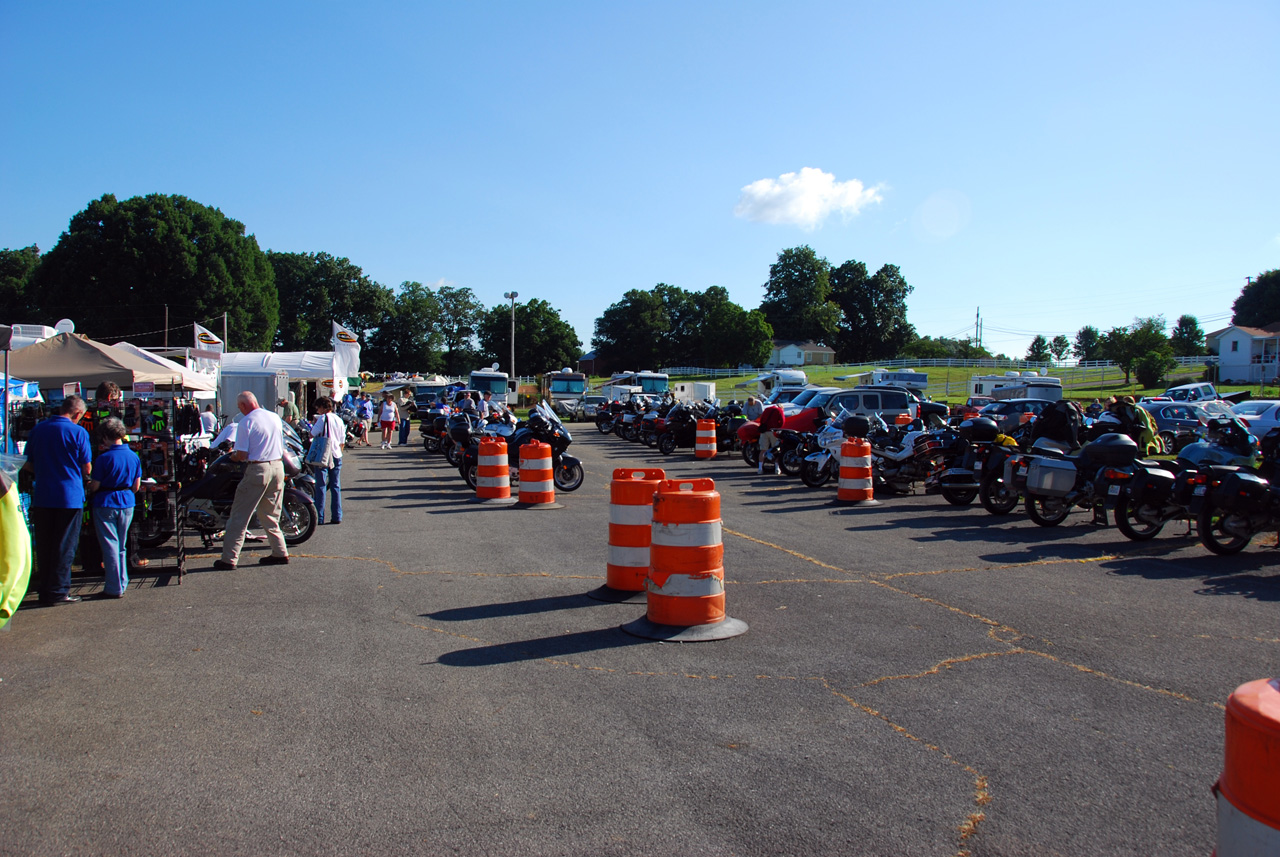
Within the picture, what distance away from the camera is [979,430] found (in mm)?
14141

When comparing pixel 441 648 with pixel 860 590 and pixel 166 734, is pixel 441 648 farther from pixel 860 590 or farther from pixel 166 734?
pixel 860 590

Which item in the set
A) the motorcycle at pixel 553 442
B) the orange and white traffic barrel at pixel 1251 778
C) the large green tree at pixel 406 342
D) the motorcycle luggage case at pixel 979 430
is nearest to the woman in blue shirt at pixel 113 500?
the motorcycle at pixel 553 442

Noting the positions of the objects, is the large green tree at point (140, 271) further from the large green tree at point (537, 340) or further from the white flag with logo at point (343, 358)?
the large green tree at point (537, 340)

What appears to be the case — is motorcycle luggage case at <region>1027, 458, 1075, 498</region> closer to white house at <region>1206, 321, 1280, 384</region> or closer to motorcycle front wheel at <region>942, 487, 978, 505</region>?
motorcycle front wheel at <region>942, 487, 978, 505</region>

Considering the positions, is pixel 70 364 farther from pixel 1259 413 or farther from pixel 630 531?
pixel 1259 413

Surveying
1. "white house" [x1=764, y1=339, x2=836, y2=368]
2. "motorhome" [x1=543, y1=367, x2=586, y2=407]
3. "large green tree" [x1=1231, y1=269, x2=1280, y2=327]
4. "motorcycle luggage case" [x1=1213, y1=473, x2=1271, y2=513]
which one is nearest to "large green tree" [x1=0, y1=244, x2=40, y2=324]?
"motorhome" [x1=543, y1=367, x2=586, y2=407]

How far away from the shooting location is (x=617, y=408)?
1353 inches

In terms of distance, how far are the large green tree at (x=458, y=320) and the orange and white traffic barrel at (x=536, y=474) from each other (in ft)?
307

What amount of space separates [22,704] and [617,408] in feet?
97.4

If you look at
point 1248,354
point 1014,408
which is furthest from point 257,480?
point 1248,354

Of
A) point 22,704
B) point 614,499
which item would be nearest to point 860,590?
point 614,499

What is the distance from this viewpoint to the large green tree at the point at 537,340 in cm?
8806

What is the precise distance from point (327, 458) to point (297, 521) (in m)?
2.19

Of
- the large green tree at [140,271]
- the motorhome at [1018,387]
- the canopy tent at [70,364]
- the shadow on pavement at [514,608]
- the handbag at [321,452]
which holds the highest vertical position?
the large green tree at [140,271]
